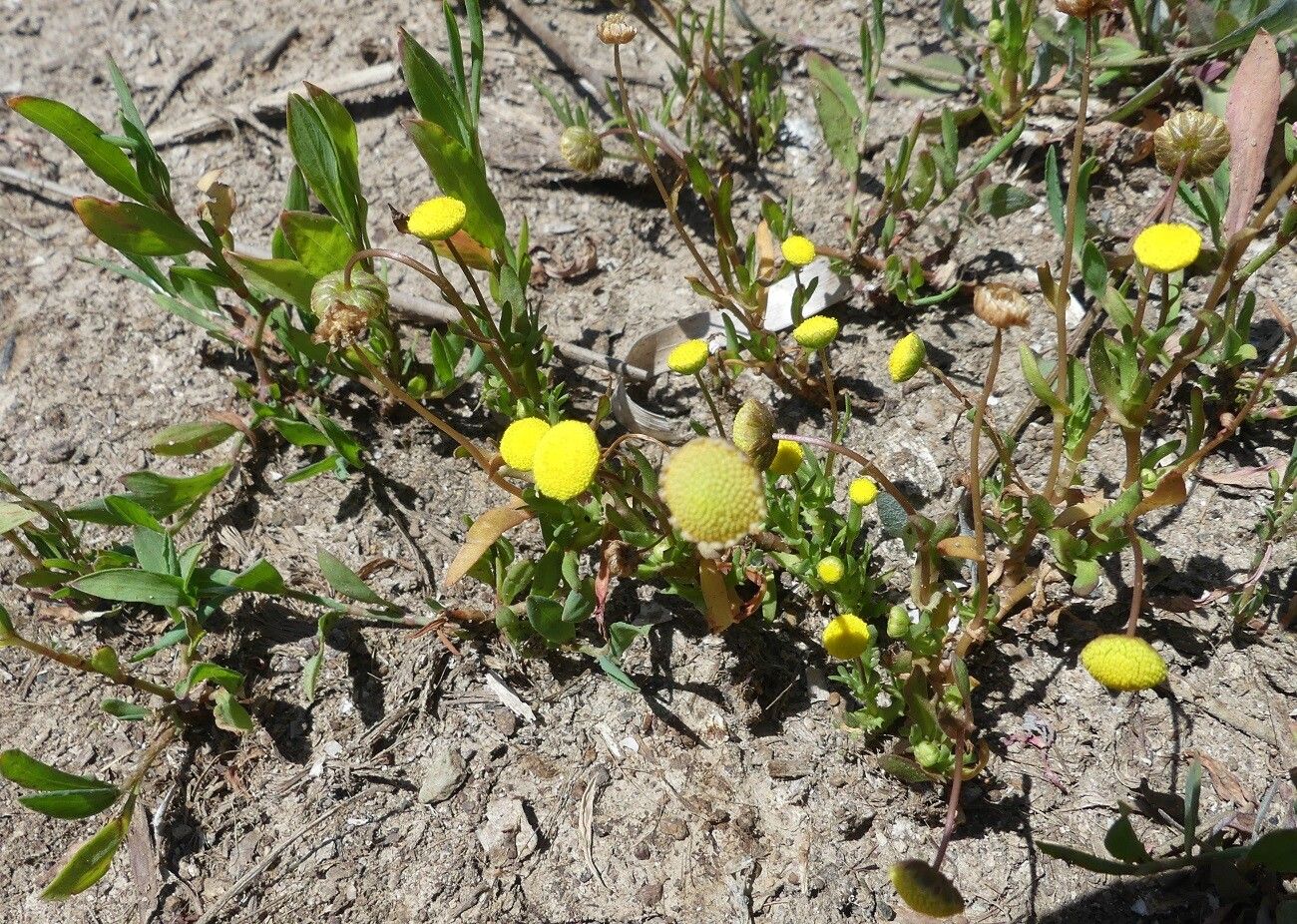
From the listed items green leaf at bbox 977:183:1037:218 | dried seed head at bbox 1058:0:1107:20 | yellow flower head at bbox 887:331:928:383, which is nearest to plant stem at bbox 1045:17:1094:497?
dried seed head at bbox 1058:0:1107:20

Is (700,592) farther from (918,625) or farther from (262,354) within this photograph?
(262,354)

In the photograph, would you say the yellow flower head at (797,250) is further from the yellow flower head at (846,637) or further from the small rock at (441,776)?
the small rock at (441,776)

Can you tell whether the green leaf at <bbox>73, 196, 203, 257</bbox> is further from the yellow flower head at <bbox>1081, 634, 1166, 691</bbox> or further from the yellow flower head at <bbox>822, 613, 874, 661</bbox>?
the yellow flower head at <bbox>1081, 634, 1166, 691</bbox>

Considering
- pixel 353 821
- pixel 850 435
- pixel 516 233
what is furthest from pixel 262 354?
pixel 850 435

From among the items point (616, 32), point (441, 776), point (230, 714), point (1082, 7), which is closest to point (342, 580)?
point (230, 714)

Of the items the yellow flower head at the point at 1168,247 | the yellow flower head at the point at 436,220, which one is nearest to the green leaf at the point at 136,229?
the yellow flower head at the point at 436,220
